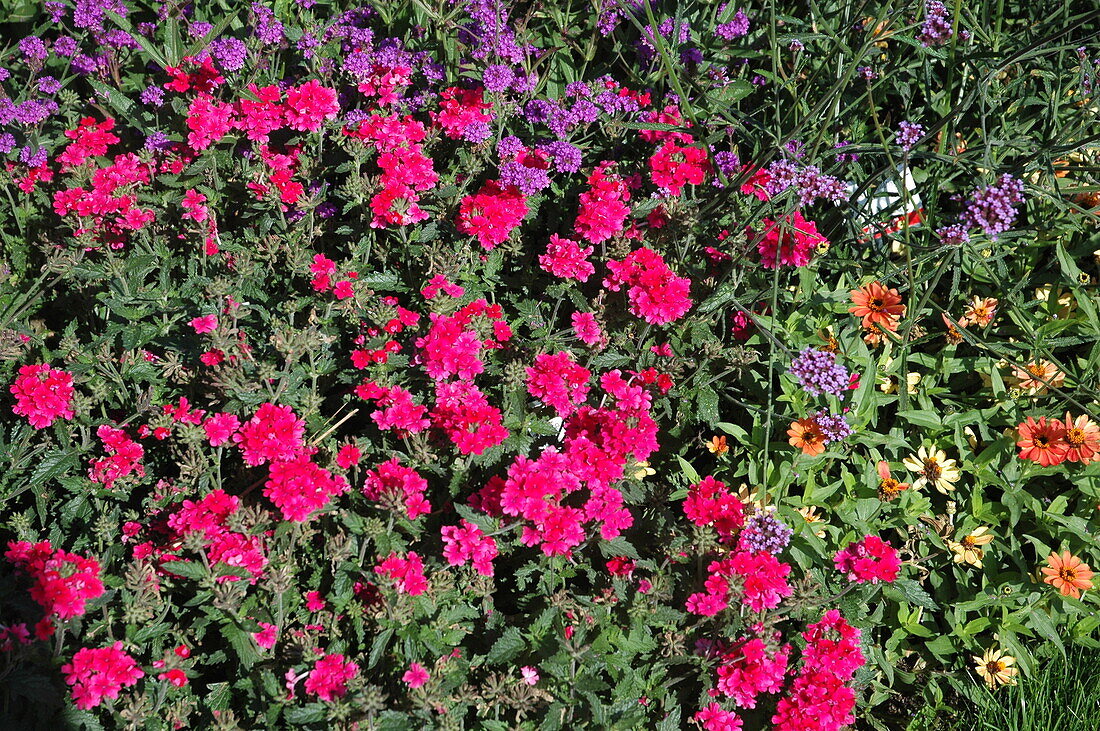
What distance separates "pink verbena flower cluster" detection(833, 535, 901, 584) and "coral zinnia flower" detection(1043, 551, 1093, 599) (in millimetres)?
499

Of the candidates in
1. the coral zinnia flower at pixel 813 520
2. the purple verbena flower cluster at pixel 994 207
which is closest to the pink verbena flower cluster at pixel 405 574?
the coral zinnia flower at pixel 813 520

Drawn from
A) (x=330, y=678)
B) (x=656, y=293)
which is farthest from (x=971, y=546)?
(x=330, y=678)

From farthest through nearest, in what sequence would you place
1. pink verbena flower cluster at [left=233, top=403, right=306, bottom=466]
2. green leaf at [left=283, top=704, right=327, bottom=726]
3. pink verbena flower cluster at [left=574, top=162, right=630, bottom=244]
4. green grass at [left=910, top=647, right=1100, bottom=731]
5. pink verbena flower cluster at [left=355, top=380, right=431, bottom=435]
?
pink verbena flower cluster at [left=574, top=162, right=630, bottom=244]
green grass at [left=910, top=647, right=1100, bottom=731]
pink verbena flower cluster at [left=355, top=380, right=431, bottom=435]
pink verbena flower cluster at [left=233, top=403, right=306, bottom=466]
green leaf at [left=283, top=704, right=327, bottom=726]

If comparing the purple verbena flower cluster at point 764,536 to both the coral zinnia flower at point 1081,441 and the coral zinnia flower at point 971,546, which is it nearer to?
the coral zinnia flower at point 971,546

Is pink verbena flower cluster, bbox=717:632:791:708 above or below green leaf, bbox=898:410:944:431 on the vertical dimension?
below

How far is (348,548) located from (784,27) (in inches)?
115

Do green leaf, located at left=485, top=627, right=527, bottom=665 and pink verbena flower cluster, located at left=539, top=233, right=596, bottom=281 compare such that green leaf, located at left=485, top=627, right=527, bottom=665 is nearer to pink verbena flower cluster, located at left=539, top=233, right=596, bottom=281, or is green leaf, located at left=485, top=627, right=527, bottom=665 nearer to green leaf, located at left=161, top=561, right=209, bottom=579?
green leaf, located at left=161, top=561, right=209, bottom=579

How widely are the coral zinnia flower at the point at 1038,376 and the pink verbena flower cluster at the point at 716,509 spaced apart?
1083mm

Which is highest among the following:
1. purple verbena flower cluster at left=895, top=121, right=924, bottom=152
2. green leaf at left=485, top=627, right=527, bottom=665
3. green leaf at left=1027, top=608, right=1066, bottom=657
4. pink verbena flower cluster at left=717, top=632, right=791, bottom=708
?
purple verbena flower cluster at left=895, top=121, right=924, bottom=152

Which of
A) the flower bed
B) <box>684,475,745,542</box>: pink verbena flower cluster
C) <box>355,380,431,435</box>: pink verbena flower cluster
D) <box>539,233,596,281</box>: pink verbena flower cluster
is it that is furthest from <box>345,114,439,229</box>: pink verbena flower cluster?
<box>684,475,745,542</box>: pink verbena flower cluster

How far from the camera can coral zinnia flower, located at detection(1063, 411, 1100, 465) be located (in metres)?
2.67

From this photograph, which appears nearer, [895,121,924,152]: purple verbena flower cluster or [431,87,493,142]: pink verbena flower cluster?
[895,121,924,152]: purple verbena flower cluster

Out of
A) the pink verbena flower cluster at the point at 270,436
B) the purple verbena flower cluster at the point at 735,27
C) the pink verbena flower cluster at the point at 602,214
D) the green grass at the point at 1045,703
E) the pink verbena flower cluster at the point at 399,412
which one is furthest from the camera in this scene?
the purple verbena flower cluster at the point at 735,27

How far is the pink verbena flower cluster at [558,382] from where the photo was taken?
8.45 ft
